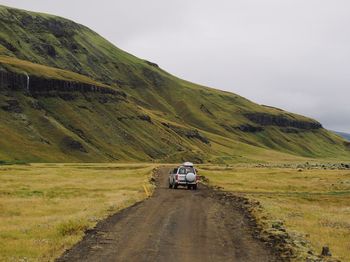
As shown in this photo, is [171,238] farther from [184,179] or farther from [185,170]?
[185,170]

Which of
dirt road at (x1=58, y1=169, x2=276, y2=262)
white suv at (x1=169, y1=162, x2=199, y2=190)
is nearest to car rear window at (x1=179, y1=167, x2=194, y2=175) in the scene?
white suv at (x1=169, y1=162, x2=199, y2=190)

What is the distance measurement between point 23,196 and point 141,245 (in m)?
29.0

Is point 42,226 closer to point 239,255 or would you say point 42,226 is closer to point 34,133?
point 239,255

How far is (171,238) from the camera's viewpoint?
77.1 feet

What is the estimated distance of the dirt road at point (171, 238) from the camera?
64.0ft

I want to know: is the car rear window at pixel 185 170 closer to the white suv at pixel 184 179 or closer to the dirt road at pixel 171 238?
the white suv at pixel 184 179

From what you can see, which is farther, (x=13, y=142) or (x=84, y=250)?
(x=13, y=142)

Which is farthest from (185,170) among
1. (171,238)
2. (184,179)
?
(171,238)

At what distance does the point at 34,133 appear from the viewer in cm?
18438

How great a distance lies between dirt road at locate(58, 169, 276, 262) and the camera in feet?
64.0

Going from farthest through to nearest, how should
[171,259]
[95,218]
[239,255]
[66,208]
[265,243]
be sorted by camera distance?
[66,208], [95,218], [265,243], [239,255], [171,259]

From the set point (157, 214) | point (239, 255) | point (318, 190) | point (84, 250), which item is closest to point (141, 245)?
point (84, 250)

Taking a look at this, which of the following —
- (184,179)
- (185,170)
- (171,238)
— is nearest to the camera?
(171,238)

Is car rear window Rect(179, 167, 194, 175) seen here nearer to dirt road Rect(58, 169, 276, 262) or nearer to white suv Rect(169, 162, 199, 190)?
white suv Rect(169, 162, 199, 190)
